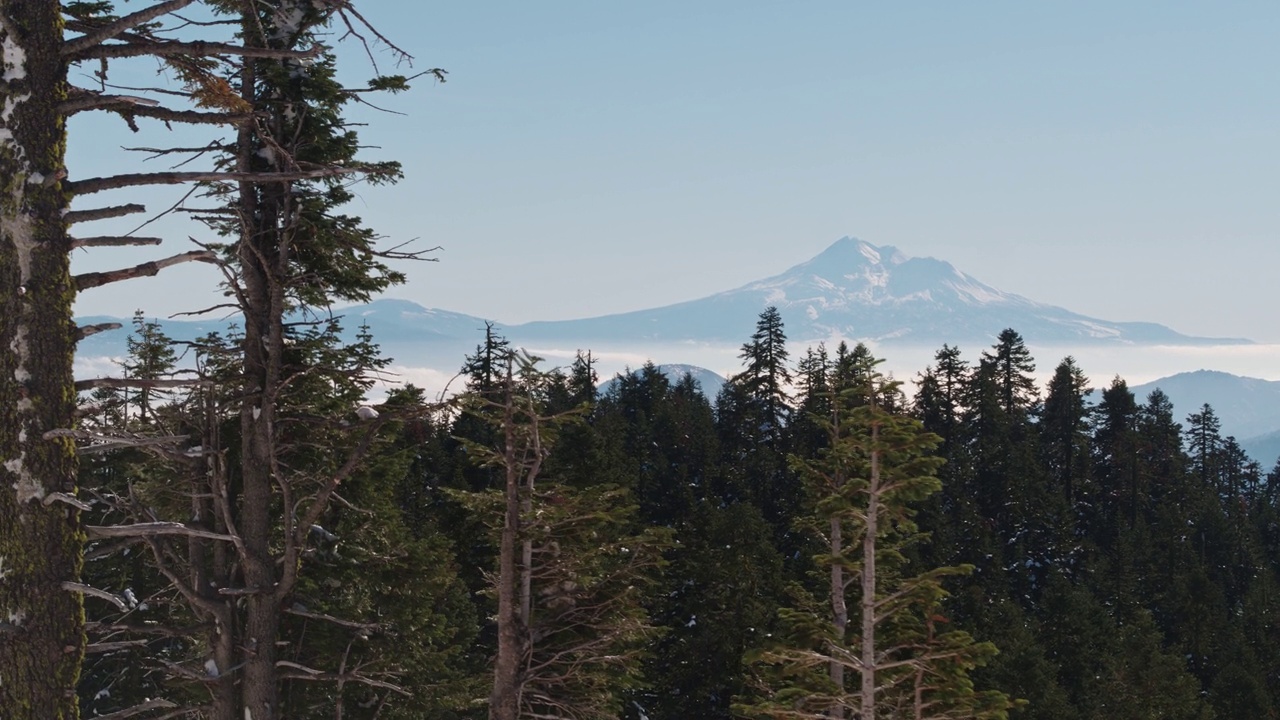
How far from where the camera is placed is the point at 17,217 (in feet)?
19.3

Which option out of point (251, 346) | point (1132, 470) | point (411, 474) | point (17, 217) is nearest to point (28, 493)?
point (17, 217)

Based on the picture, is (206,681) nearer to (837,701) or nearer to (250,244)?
(250,244)

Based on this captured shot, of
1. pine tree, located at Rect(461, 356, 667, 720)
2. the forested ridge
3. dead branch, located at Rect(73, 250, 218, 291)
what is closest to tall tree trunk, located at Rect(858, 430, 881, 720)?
the forested ridge

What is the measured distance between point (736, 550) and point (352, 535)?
2246 centimetres

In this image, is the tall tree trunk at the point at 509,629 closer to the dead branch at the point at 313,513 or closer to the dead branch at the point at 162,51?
the dead branch at the point at 313,513

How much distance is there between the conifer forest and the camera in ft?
19.6

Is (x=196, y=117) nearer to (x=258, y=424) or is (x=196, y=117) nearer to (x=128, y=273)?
(x=128, y=273)

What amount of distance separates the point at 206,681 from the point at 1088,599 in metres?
57.2

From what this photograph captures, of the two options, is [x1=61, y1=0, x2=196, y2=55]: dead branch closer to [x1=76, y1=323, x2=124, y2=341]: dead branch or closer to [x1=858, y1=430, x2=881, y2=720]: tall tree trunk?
[x1=76, y1=323, x2=124, y2=341]: dead branch

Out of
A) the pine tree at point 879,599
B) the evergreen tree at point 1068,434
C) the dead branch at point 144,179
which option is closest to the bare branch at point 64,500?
the dead branch at point 144,179

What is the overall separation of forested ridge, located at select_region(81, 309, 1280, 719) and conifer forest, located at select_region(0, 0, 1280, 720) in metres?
0.19

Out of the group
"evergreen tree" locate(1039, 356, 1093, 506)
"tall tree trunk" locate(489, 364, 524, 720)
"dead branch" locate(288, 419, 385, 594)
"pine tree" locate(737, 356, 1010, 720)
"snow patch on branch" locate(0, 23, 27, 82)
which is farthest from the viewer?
"evergreen tree" locate(1039, 356, 1093, 506)

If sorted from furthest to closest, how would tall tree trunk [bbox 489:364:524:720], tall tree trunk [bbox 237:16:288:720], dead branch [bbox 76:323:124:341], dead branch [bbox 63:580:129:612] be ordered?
1. tall tree trunk [bbox 489:364:524:720]
2. tall tree trunk [bbox 237:16:288:720]
3. dead branch [bbox 76:323:124:341]
4. dead branch [bbox 63:580:129:612]

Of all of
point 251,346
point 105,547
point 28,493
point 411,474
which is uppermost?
point 251,346
